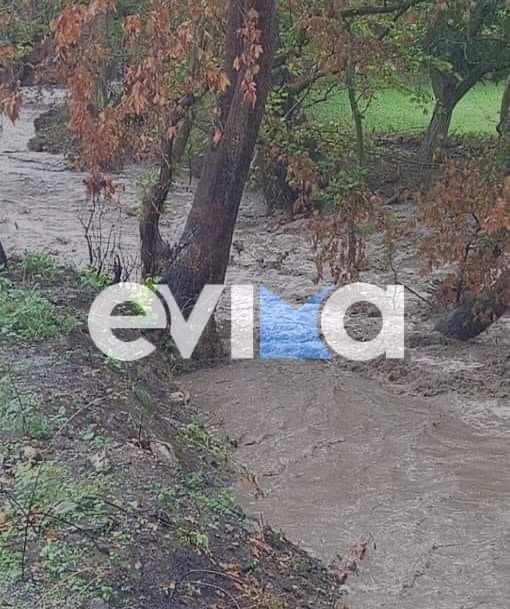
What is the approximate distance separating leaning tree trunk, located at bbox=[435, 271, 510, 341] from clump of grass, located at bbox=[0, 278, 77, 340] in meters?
4.72

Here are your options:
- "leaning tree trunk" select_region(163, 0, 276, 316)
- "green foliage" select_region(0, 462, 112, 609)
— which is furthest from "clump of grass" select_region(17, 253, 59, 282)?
"green foliage" select_region(0, 462, 112, 609)

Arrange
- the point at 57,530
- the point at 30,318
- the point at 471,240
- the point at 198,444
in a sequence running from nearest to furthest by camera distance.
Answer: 1. the point at 57,530
2. the point at 198,444
3. the point at 30,318
4. the point at 471,240

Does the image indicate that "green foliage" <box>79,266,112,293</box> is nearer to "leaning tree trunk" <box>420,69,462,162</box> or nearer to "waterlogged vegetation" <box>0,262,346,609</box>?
"waterlogged vegetation" <box>0,262,346,609</box>

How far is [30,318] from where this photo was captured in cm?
755

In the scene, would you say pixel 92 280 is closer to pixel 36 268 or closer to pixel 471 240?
pixel 36 268

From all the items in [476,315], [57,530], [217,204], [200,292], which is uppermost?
[217,204]

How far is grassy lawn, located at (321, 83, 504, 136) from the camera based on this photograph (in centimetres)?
2372

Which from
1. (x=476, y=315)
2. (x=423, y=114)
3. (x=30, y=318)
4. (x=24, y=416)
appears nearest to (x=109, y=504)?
(x=24, y=416)

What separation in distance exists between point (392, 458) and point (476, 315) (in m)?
3.69

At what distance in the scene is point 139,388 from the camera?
7.44 m

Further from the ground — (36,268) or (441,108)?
(441,108)

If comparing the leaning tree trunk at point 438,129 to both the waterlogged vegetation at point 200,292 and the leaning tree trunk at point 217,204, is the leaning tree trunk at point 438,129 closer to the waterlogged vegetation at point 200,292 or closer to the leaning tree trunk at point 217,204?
the waterlogged vegetation at point 200,292

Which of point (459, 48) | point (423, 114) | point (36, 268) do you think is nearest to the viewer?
point (36, 268)

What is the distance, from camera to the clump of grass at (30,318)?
7359 millimetres
